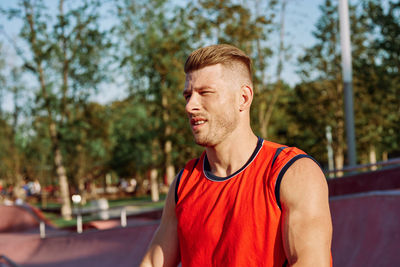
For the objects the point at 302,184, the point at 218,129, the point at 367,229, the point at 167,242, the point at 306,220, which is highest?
the point at 218,129

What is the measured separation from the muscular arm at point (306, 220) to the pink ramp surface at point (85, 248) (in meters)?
8.76

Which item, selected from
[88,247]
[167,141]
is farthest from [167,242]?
[167,141]

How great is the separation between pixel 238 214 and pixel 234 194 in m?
0.09

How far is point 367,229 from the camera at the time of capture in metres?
7.18

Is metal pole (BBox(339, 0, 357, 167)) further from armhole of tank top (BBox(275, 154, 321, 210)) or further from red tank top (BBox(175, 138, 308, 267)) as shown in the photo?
armhole of tank top (BBox(275, 154, 321, 210))

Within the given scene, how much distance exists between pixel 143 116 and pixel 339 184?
Result: 88.2 feet

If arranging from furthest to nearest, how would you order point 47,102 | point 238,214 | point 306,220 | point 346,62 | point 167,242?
point 47,102, point 346,62, point 167,242, point 238,214, point 306,220

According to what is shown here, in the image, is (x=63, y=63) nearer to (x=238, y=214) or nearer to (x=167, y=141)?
(x=167, y=141)

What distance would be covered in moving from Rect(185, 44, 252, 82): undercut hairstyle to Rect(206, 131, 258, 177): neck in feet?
1.02

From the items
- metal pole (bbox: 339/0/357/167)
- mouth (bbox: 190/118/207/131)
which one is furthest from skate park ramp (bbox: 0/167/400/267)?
mouth (bbox: 190/118/207/131)

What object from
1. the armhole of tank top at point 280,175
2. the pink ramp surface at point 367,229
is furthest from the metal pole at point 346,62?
the armhole of tank top at point 280,175

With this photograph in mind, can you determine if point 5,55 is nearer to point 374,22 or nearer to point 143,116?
point 143,116

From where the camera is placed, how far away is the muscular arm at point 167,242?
233cm

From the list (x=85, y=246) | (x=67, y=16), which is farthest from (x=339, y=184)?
(x=67, y=16)
